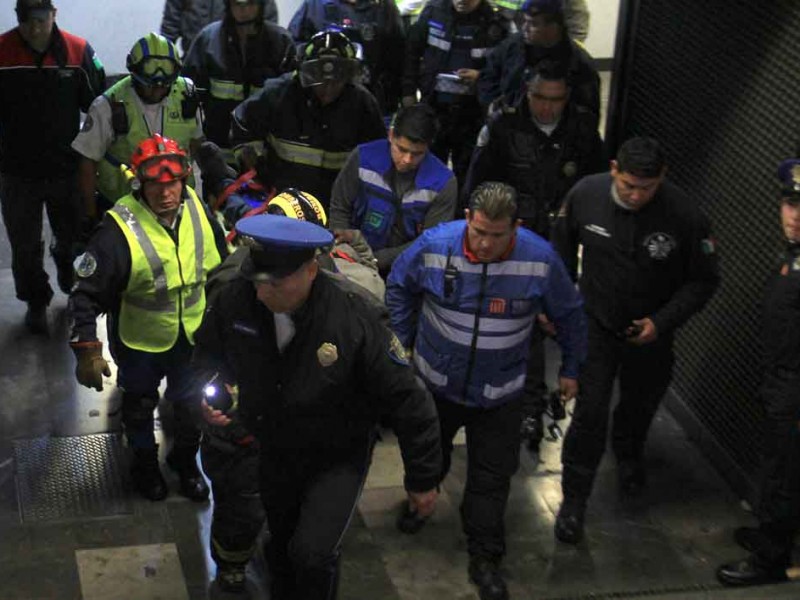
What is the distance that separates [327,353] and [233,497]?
1.10 m

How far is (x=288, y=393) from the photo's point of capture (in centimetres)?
440

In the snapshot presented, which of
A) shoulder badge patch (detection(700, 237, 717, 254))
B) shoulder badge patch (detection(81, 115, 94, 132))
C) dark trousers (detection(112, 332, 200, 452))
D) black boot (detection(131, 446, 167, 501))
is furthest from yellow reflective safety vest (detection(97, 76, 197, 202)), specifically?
shoulder badge patch (detection(700, 237, 717, 254))

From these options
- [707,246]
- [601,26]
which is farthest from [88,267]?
[601,26]

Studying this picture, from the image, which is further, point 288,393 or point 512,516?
point 512,516

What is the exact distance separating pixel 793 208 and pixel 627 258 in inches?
33.3

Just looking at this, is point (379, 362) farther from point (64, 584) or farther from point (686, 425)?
point (686, 425)

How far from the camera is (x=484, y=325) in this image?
209 inches

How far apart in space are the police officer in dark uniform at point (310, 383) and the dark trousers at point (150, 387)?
1217 mm

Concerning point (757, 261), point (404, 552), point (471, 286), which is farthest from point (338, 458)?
point (757, 261)

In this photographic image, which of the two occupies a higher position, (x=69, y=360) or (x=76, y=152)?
(x=76, y=152)

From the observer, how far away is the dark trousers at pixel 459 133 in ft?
27.8

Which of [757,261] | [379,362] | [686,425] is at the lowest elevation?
[686,425]

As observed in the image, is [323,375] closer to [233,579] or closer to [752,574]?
[233,579]

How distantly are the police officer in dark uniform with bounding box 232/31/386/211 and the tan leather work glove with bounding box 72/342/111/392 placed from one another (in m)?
1.72
